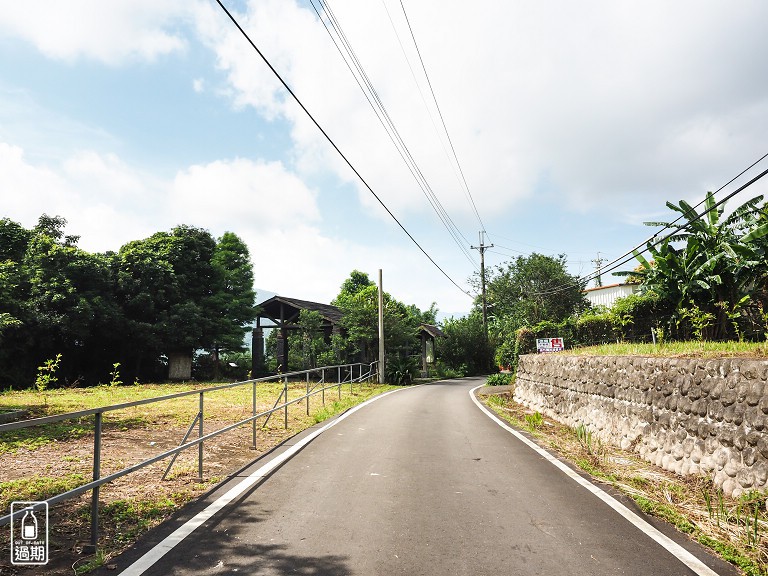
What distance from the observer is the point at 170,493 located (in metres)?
5.39

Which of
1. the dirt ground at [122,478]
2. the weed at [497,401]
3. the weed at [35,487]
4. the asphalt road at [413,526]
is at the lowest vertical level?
the weed at [497,401]

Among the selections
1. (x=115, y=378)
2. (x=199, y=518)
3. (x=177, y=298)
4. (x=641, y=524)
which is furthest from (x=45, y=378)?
(x=641, y=524)

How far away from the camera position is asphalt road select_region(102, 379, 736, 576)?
143 inches

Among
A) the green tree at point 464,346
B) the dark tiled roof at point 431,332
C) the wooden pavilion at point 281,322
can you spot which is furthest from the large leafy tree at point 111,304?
the green tree at point 464,346

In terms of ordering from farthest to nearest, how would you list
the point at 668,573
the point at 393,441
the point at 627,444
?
the point at 393,441 → the point at 627,444 → the point at 668,573

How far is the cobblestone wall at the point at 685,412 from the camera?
5238mm

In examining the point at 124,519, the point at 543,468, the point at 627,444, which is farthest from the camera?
the point at 627,444

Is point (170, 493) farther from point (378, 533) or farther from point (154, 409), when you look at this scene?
point (154, 409)

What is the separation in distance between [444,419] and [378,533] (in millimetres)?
8031

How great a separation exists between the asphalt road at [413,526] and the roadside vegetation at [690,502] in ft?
0.98

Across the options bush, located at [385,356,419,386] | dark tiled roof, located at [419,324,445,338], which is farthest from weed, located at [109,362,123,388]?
dark tiled roof, located at [419,324,445,338]

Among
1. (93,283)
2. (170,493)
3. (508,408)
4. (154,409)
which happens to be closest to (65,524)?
(170,493)

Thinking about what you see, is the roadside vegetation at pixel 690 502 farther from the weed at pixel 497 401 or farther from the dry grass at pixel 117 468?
the weed at pixel 497 401

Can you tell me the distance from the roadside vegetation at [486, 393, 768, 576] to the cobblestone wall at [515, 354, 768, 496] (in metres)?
0.20
